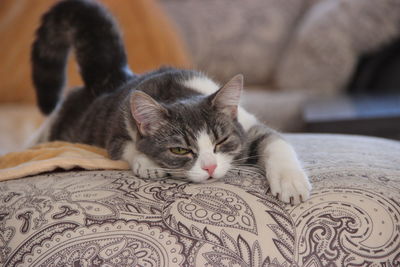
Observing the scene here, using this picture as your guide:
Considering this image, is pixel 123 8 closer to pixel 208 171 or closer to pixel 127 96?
pixel 127 96

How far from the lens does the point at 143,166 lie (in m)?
1.21

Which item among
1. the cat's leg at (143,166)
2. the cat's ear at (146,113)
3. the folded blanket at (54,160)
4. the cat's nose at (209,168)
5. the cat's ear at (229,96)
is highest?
the cat's ear at (229,96)

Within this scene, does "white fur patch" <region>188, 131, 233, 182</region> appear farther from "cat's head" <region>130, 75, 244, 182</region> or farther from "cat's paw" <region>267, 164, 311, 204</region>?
"cat's paw" <region>267, 164, 311, 204</region>

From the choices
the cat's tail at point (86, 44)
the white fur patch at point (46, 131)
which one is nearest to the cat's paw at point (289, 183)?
the cat's tail at point (86, 44)

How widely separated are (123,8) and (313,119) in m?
1.67

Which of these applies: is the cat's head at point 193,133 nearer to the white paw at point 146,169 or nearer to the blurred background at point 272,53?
the white paw at point 146,169

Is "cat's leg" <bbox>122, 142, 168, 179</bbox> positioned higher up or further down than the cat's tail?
further down

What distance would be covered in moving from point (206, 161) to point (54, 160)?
1.34ft

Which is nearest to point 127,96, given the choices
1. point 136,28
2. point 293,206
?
point 293,206

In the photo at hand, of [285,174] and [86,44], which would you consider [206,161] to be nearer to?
[285,174]

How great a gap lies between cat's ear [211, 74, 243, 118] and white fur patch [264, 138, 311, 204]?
0.51 feet

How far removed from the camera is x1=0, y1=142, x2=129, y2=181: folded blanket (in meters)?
1.23

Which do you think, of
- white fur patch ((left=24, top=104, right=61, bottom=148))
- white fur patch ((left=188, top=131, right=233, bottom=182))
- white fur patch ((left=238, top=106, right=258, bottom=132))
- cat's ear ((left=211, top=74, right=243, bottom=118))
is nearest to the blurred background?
white fur patch ((left=24, top=104, right=61, bottom=148))

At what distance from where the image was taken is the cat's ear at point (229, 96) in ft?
4.16
